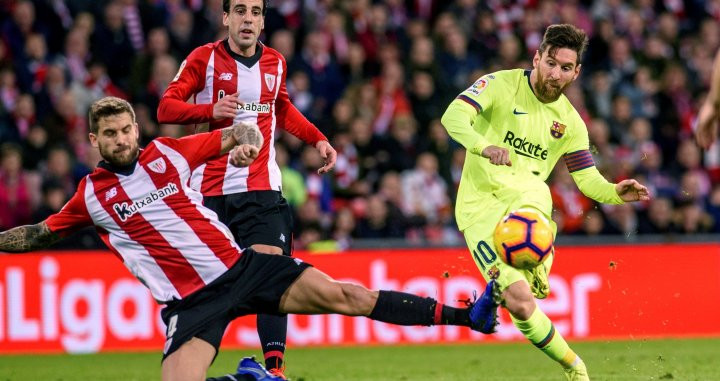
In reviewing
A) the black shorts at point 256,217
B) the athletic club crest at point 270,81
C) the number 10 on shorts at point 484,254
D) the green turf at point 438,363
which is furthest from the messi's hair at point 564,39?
the green turf at point 438,363

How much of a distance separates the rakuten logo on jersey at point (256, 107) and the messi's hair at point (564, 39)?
74.3 inches

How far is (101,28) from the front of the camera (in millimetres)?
14094

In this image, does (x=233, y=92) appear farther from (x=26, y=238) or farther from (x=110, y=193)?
(x=26, y=238)

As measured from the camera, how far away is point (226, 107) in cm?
720

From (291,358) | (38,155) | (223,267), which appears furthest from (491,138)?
(38,155)

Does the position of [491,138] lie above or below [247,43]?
below

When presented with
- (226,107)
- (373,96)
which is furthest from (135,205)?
(373,96)

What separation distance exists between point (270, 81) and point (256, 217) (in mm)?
933

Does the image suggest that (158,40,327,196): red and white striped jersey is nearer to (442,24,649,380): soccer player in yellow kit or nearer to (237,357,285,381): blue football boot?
(442,24,649,380): soccer player in yellow kit

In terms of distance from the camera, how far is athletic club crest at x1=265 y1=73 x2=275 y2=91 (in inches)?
315

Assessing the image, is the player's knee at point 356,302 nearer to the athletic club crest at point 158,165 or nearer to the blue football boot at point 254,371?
the blue football boot at point 254,371

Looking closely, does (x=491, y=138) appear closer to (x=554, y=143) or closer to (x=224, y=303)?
(x=554, y=143)

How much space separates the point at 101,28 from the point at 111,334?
12.7 feet

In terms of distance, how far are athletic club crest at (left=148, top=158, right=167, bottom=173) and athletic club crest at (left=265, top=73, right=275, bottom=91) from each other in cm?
156
